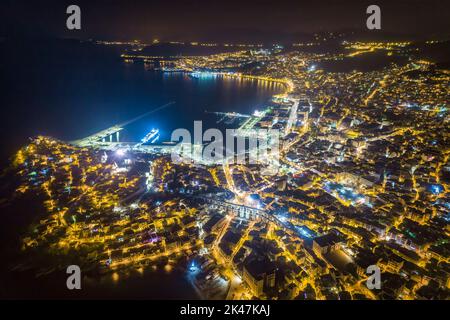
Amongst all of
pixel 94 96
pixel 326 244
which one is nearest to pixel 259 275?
pixel 326 244

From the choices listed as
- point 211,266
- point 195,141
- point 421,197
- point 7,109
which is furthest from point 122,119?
point 421,197

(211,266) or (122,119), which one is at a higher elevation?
(122,119)

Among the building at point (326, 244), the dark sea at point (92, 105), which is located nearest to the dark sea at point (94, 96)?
the dark sea at point (92, 105)

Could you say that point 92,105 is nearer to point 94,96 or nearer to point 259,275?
point 94,96

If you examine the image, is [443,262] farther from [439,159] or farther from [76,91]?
[76,91]

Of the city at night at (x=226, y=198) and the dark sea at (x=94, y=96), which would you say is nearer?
the city at night at (x=226, y=198)

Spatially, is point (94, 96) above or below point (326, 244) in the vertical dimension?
above

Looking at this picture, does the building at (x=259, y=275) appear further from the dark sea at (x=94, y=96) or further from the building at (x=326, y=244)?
the dark sea at (x=94, y=96)

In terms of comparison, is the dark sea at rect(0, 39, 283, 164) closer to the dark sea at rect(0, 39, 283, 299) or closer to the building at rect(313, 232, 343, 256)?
the dark sea at rect(0, 39, 283, 299)
